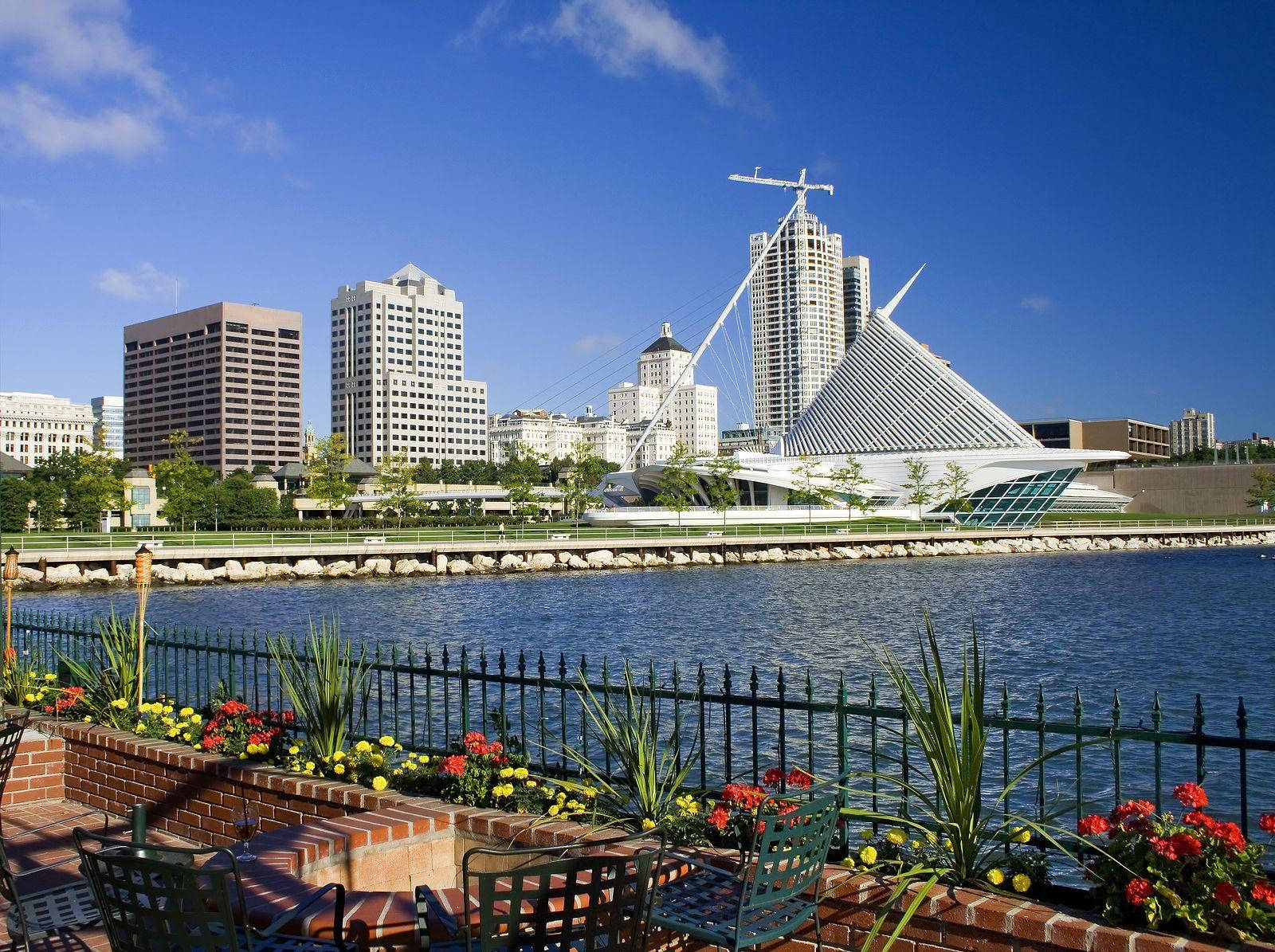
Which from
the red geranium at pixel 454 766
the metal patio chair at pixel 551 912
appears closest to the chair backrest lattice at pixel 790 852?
the metal patio chair at pixel 551 912

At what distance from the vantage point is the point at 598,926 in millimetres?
3107

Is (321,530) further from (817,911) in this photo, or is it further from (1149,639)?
(817,911)

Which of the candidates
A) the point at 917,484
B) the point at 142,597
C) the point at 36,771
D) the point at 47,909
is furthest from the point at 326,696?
the point at 917,484

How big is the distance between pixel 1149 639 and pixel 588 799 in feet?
74.0

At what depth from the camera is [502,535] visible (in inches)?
→ 2203

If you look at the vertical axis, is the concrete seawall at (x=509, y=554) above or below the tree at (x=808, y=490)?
below

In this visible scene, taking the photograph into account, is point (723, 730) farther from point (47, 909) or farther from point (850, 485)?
point (850, 485)

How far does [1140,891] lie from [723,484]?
76.6 m

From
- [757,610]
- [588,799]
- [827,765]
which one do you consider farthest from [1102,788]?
[757,610]

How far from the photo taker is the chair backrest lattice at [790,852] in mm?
3842

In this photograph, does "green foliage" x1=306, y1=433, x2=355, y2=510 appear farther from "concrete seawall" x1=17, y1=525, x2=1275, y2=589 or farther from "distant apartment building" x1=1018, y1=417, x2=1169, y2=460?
"distant apartment building" x1=1018, y1=417, x2=1169, y2=460

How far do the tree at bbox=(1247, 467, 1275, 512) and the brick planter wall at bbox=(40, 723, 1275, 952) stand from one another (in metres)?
120

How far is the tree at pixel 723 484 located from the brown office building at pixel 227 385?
10874 centimetres

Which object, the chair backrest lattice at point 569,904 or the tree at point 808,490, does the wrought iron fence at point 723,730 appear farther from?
the tree at point 808,490
